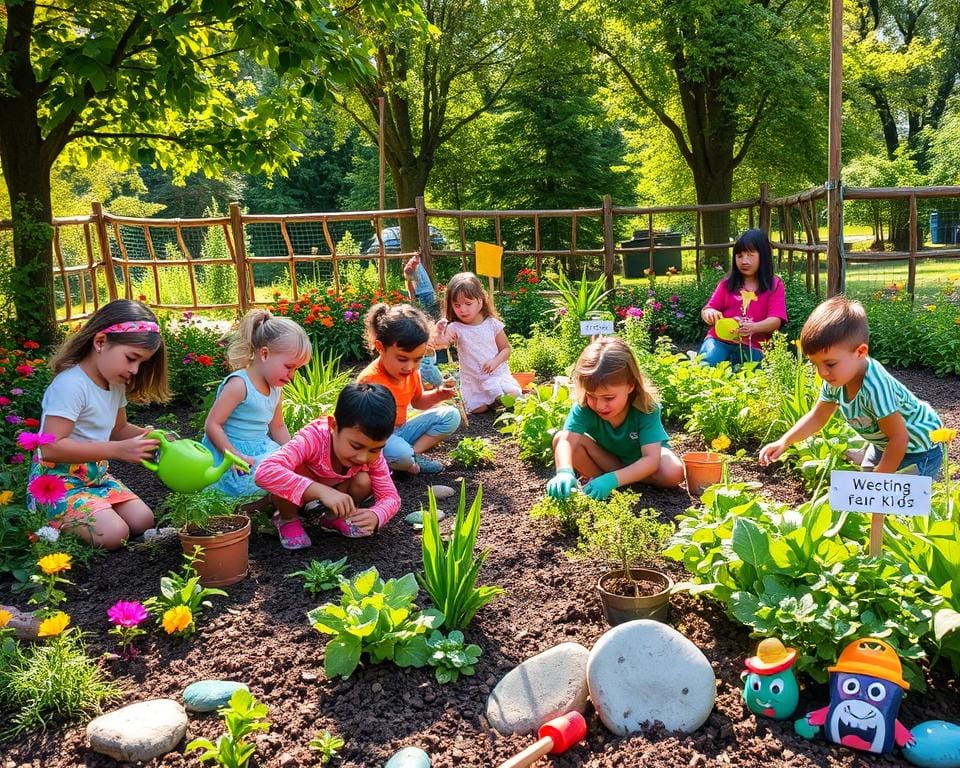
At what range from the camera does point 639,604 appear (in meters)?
2.22

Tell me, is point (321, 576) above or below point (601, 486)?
below

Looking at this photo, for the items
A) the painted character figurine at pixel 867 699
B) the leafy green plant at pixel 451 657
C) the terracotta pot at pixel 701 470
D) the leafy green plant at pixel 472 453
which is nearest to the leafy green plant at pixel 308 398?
the leafy green plant at pixel 472 453

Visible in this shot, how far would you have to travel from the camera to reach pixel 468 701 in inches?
78.8

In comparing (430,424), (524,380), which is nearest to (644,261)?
(524,380)

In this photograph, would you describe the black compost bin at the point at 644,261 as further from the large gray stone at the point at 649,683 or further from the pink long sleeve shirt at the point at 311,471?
the large gray stone at the point at 649,683

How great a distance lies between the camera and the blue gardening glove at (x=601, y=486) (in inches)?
116

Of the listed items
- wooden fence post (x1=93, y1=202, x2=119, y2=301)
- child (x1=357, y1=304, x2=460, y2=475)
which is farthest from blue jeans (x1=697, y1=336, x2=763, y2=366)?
wooden fence post (x1=93, y1=202, x2=119, y2=301)

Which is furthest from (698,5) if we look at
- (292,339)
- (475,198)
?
(292,339)

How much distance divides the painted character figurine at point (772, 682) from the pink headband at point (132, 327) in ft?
7.94

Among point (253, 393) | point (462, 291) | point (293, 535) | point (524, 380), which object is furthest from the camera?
point (524, 380)

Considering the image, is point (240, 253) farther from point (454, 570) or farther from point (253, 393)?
point (454, 570)

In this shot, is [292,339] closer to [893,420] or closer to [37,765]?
[37,765]

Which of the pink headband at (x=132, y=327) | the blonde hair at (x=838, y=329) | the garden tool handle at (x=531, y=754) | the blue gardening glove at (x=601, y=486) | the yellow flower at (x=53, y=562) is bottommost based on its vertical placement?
the garden tool handle at (x=531, y=754)

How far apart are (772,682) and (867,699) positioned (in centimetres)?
21
